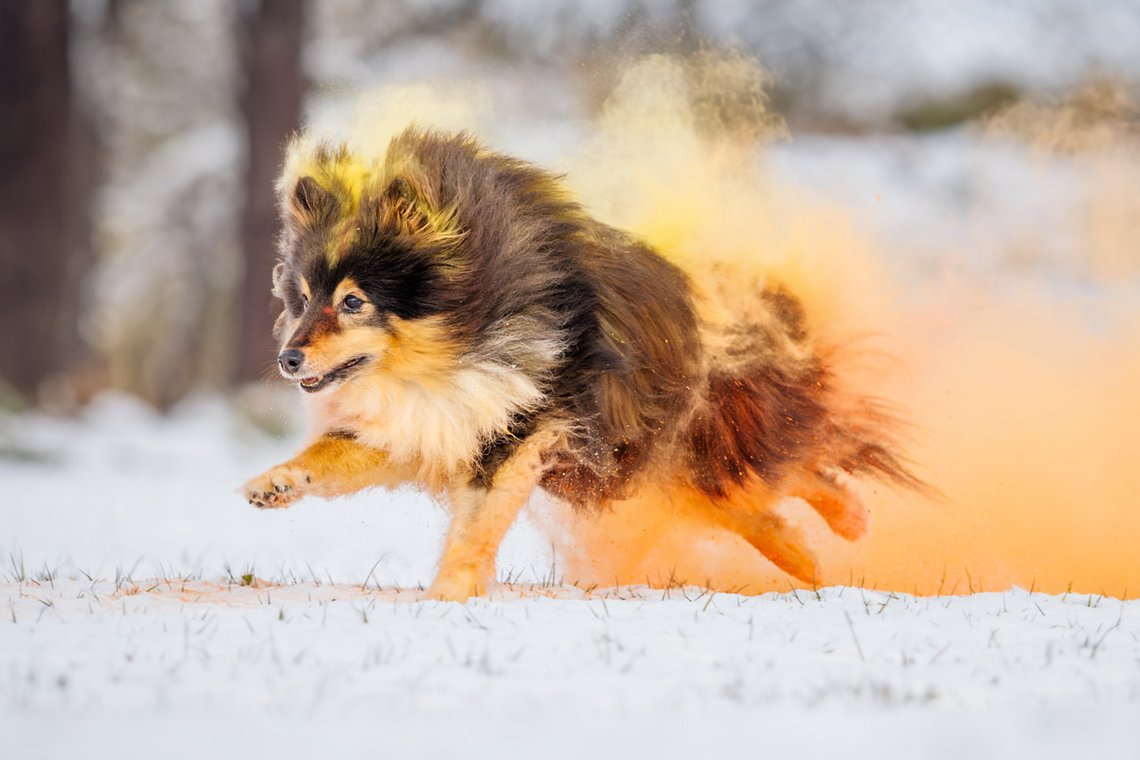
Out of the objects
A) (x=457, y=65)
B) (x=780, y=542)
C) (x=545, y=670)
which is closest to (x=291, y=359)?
(x=545, y=670)

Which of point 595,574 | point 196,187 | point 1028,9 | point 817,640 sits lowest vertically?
point 196,187

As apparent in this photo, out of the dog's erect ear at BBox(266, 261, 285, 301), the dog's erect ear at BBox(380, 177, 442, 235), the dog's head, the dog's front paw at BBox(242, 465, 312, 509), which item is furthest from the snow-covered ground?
the dog's erect ear at BBox(380, 177, 442, 235)

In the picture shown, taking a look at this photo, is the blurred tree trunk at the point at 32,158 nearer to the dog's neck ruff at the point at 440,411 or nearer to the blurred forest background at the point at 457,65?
the blurred forest background at the point at 457,65

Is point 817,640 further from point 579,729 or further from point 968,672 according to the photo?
point 579,729

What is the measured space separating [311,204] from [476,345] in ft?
2.93

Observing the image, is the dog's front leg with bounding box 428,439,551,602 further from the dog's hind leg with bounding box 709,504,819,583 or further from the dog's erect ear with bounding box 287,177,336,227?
the dog's hind leg with bounding box 709,504,819,583

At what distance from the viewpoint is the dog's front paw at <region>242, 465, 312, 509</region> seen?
5.13m

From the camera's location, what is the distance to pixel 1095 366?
26.5ft

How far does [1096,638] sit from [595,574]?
109 inches

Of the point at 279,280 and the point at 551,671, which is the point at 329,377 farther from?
the point at 551,671

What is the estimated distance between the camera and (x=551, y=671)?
370cm

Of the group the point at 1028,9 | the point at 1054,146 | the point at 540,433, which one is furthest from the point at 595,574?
the point at 1028,9

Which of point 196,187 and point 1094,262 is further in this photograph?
point 196,187

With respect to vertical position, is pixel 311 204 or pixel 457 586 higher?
pixel 311 204
